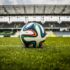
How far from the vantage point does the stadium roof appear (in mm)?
58156

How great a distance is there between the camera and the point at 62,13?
188 ft

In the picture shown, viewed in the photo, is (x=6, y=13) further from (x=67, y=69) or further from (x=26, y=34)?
(x=67, y=69)

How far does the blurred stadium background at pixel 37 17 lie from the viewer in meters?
50.3

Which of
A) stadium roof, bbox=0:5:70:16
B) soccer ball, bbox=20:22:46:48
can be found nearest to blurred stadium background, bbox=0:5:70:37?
stadium roof, bbox=0:5:70:16

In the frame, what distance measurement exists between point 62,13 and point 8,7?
12.6m

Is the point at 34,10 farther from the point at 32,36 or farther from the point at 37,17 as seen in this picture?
the point at 32,36

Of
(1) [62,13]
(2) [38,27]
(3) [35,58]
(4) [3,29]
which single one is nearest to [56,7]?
(1) [62,13]

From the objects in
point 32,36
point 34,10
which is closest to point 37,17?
point 34,10

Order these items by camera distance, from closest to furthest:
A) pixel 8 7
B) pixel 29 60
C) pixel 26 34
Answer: pixel 29 60
pixel 26 34
pixel 8 7

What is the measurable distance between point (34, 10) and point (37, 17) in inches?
195

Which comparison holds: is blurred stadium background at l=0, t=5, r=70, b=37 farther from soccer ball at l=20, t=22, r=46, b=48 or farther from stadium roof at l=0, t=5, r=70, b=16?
soccer ball at l=20, t=22, r=46, b=48

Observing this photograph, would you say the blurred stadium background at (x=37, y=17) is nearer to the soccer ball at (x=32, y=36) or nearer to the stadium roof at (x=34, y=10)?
the stadium roof at (x=34, y=10)

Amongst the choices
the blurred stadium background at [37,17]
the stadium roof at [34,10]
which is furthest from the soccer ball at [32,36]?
the stadium roof at [34,10]

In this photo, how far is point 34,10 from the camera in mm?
59844
